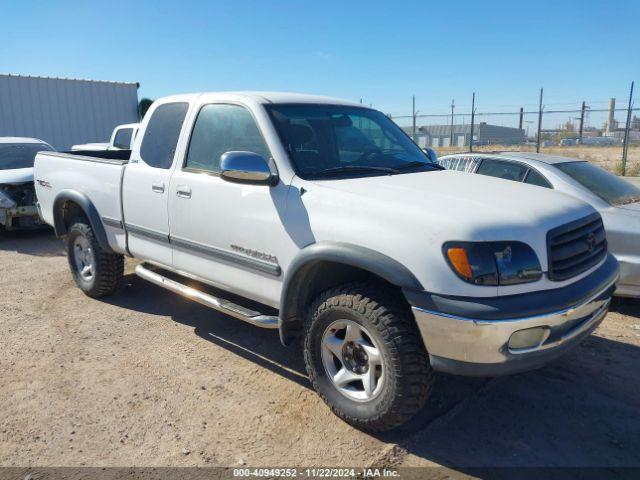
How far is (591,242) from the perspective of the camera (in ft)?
10.5

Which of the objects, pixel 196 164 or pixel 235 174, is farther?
pixel 196 164

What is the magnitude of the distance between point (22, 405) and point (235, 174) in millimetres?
2093

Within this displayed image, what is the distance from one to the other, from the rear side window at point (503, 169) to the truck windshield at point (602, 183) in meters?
0.38

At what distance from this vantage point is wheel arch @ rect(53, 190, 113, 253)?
16.7ft

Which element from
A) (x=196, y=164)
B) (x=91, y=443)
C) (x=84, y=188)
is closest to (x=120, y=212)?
(x=84, y=188)

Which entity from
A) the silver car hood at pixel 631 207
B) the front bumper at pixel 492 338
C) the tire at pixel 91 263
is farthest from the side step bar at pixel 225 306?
the silver car hood at pixel 631 207

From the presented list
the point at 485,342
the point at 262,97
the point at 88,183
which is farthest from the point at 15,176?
the point at 485,342

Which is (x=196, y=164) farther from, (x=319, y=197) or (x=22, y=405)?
(x=22, y=405)

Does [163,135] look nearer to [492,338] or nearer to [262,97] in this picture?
[262,97]

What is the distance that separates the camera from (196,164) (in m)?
4.08

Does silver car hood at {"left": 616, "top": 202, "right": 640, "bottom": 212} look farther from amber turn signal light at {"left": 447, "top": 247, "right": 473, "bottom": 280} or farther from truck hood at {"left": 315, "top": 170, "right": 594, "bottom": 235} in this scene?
amber turn signal light at {"left": 447, "top": 247, "right": 473, "bottom": 280}

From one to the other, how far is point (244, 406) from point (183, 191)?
1.68 meters

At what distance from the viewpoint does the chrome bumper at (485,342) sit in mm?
2574

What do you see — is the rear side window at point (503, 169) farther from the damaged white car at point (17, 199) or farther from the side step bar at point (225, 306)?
the damaged white car at point (17, 199)
